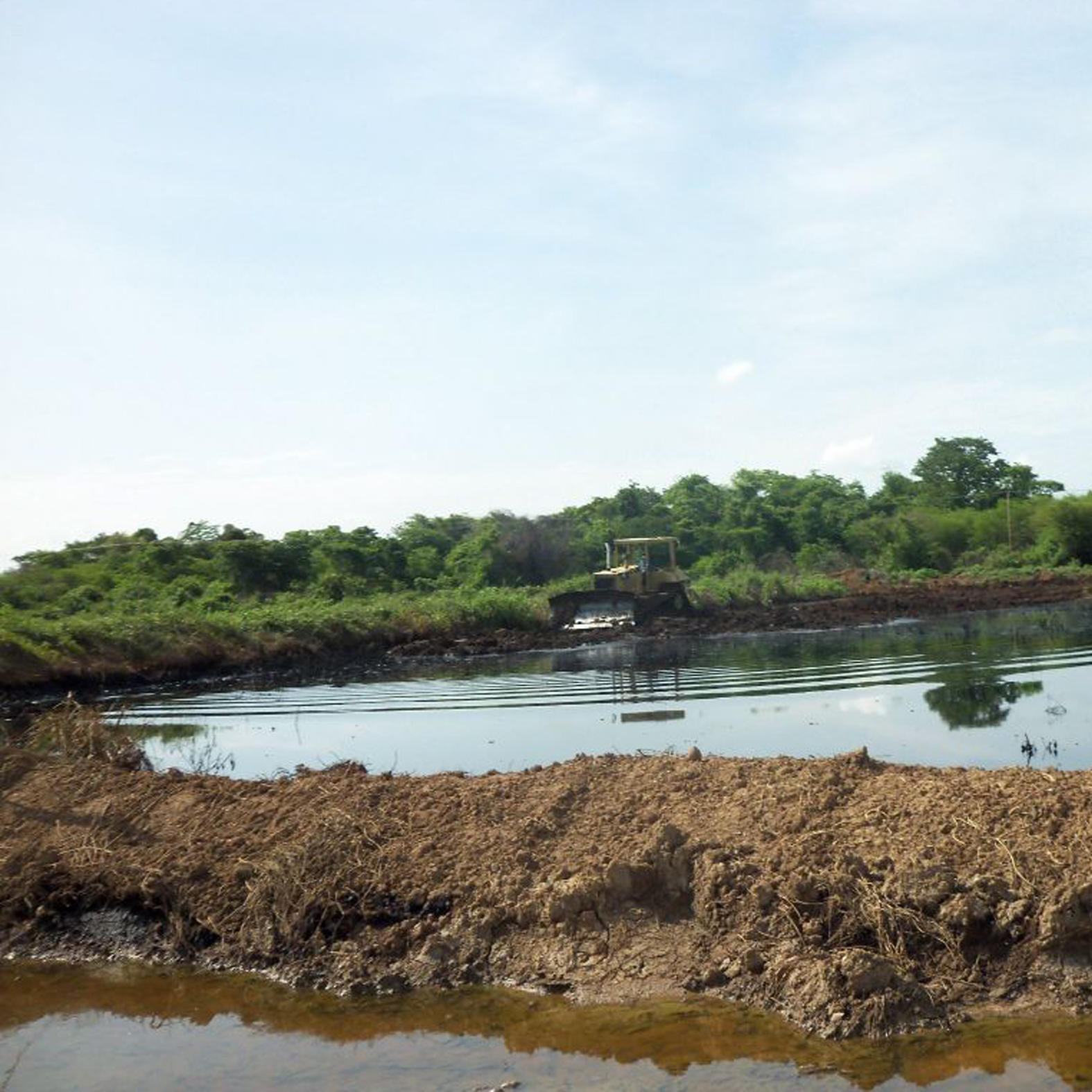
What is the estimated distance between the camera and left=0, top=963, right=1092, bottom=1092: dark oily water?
662cm

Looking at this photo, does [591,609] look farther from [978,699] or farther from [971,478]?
[971,478]

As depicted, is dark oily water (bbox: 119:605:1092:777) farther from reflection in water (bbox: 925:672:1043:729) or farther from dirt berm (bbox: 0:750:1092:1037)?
dirt berm (bbox: 0:750:1092:1037)

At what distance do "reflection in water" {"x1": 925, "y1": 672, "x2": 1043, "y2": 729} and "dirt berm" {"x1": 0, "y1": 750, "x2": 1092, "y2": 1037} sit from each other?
650 cm

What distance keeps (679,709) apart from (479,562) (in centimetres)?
3405

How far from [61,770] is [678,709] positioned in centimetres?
952

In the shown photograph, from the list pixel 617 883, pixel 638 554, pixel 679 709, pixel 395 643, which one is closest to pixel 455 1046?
pixel 617 883

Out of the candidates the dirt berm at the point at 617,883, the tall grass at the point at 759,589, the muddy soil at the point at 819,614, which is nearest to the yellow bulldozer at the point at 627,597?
the muddy soil at the point at 819,614

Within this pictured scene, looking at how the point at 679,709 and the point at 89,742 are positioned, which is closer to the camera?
the point at 89,742

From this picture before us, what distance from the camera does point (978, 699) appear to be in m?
18.2

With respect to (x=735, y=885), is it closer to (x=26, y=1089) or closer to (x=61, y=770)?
(x=26, y=1089)

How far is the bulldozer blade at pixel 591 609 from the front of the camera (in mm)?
→ 35750

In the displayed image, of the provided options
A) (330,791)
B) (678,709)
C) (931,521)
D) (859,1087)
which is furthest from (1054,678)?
(931,521)

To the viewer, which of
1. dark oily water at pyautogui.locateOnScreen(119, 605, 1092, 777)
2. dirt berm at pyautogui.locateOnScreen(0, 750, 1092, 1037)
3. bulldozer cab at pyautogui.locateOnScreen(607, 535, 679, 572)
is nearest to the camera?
dirt berm at pyautogui.locateOnScreen(0, 750, 1092, 1037)

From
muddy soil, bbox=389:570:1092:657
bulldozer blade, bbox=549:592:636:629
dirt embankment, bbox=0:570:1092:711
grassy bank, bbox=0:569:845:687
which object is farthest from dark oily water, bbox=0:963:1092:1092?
bulldozer blade, bbox=549:592:636:629
